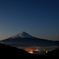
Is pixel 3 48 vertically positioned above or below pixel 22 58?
above

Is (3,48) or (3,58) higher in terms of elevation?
(3,48)

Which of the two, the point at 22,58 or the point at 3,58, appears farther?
the point at 22,58

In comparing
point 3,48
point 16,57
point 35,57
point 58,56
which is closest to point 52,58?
point 58,56

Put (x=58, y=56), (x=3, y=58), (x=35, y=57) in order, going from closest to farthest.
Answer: (x=3, y=58)
(x=58, y=56)
(x=35, y=57)

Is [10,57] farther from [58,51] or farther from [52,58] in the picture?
[58,51]

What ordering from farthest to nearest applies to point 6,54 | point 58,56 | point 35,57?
1. point 35,57
2. point 58,56
3. point 6,54

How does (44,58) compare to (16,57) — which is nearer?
(16,57)

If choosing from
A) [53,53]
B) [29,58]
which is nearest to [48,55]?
[53,53]

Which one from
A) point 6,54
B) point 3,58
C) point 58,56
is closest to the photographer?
point 3,58

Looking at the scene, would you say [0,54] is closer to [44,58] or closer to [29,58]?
[29,58]
